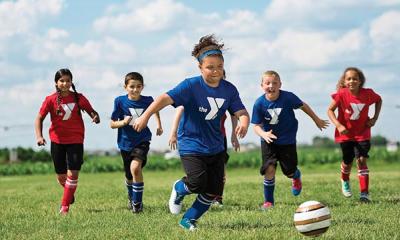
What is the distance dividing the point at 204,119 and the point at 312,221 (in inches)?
71.2

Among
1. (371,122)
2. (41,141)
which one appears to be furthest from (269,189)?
(41,141)

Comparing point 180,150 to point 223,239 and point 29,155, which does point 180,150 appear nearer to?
point 223,239

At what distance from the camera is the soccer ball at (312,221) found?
7.53 metres

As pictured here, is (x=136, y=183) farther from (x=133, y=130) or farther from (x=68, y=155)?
(x=68, y=155)

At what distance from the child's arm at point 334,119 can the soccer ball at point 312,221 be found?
15.5 feet

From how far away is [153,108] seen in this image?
8.05 metres

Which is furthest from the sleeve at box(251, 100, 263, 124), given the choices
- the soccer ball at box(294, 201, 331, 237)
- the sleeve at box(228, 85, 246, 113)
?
the soccer ball at box(294, 201, 331, 237)

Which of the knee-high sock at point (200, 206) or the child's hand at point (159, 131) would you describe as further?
the child's hand at point (159, 131)

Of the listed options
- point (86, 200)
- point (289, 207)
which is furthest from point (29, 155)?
point (289, 207)

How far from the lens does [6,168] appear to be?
46.8m

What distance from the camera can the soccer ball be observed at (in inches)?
296

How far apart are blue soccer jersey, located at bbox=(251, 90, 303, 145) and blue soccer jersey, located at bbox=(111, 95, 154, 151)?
5.94ft

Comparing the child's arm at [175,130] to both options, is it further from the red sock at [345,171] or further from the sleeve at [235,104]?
the red sock at [345,171]

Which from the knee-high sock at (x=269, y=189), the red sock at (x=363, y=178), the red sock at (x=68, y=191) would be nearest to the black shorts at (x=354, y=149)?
the red sock at (x=363, y=178)
